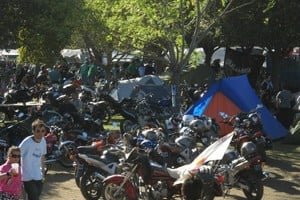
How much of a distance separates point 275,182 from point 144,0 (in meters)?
5.50

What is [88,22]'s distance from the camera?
1488 centimetres

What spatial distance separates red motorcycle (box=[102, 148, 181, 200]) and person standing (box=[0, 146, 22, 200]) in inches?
64.7

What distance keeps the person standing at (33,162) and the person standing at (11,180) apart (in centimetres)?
55

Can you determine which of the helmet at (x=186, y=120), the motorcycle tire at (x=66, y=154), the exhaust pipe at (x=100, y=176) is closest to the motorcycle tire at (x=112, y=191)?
the exhaust pipe at (x=100, y=176)

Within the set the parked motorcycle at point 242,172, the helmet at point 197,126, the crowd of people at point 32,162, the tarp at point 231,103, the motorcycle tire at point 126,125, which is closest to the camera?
the crowd of people at point 32,162

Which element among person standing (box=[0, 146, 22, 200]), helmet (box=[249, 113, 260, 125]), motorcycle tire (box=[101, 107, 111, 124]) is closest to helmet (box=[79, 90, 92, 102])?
motorcycle tire (box=[101, 107, 111, 124])

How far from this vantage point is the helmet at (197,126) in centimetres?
1184

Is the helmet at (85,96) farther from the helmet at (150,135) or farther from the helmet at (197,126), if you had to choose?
the helmet at (150,135)

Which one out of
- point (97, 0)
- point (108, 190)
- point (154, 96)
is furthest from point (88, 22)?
point (108, 190)

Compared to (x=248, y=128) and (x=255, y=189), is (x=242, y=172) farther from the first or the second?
(x=248, y=128)

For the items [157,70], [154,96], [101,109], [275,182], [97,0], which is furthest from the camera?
[157,70]

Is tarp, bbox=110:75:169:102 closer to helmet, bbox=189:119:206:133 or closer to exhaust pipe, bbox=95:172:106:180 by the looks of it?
helmet, bbox=189:119:206:133

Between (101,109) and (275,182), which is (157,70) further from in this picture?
(275,182)

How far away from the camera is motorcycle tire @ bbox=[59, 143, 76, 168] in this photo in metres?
10.6
